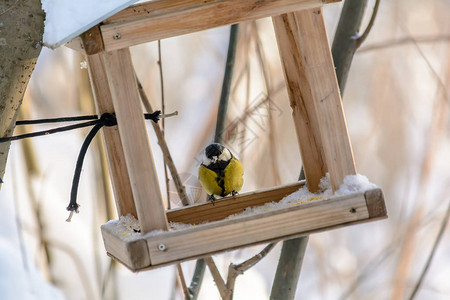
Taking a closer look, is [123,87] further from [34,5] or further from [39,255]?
[39,255]

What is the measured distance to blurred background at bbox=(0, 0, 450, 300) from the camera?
2.50 metres

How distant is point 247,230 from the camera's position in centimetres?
127

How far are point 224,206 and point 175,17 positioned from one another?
2.22 feet

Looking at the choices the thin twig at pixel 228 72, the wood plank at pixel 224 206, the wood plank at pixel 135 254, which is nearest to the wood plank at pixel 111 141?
the wood plank at pixel 224 206

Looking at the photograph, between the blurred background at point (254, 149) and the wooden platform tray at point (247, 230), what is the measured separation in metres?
1.04

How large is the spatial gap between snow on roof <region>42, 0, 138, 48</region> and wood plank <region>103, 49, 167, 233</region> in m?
0.14

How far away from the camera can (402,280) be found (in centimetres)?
268

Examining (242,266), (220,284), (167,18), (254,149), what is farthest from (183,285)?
(167,18)

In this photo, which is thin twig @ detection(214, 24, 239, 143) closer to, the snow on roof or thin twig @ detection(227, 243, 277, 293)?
thin twig @ detection(227, 243, 277, 293)

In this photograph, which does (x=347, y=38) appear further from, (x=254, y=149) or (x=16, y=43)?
(x=16, y=43)

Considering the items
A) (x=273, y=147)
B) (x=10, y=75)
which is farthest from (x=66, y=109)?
(x=10, y=75)

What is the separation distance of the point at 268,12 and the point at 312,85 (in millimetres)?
222

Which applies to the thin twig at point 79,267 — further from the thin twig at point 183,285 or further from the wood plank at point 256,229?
the wood plank at point 256,229

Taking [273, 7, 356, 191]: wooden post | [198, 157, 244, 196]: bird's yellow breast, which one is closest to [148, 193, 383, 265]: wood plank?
[273, 7, 356, 191]: wooden post
